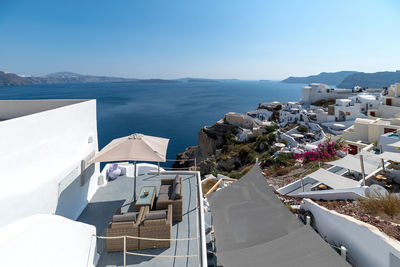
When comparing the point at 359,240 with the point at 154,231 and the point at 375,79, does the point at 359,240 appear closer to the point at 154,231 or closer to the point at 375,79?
Answer: the point at 154,231

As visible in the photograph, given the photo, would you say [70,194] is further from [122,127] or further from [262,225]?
[122,127]

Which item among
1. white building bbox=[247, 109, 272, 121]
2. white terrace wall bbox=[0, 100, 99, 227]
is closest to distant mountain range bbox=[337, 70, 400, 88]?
white building bbox=[247, 109, 272, 121]

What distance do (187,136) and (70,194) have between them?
45.5m

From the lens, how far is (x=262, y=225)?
4707 mm

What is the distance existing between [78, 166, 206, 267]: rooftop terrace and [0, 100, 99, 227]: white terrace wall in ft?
1.35

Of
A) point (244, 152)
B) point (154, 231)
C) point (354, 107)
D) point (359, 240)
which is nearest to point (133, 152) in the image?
point (154, 231)

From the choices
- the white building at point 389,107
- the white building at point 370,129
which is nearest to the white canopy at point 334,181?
the white building at point 370,129

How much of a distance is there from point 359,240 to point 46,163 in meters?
6.12

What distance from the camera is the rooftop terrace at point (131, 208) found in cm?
397

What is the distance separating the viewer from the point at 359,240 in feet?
12.1

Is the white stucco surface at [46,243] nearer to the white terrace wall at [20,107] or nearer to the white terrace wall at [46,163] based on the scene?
the white terrace wall at [46,163]

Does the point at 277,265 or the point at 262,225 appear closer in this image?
the point at 277,265

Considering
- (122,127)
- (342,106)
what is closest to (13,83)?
(122,127)

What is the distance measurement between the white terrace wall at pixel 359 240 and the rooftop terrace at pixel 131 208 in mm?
2657
